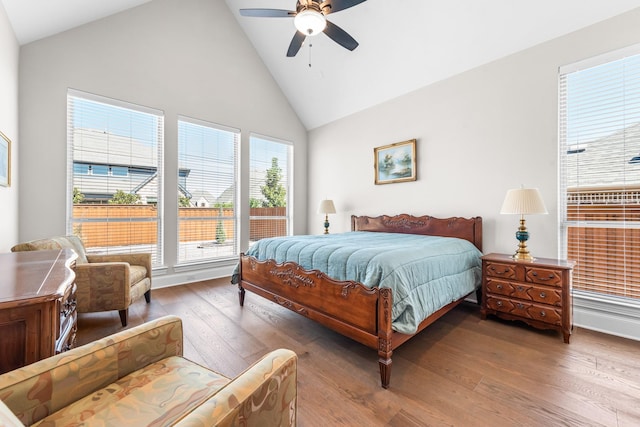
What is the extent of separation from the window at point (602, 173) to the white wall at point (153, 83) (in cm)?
417

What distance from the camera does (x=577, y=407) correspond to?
1.54 metres

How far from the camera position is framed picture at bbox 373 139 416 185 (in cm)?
391

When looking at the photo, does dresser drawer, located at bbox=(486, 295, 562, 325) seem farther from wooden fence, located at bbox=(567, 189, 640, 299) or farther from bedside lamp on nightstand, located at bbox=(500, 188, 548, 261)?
wooden fence, located at bbox=(567, 189, 640, 299)

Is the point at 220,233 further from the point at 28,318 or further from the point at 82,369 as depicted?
the point at 82,369

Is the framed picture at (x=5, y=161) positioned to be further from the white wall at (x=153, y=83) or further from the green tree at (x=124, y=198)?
the green tree at (x=124, y=198)

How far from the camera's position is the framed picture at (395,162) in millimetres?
3914

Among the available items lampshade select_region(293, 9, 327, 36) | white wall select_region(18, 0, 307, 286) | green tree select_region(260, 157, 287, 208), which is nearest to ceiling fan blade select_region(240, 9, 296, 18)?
lampshade select_region(293, 9, 327, 36)

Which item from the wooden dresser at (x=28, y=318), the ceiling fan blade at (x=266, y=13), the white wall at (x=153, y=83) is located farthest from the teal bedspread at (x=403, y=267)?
the white wall at (x=153, y=83)

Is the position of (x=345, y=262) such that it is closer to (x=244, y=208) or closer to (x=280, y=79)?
(x=244, y=208)

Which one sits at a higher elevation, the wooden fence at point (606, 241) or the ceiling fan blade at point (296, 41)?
the ceiling fan blade at point (296, 41)

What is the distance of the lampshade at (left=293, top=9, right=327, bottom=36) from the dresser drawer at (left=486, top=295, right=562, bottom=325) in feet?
10.3

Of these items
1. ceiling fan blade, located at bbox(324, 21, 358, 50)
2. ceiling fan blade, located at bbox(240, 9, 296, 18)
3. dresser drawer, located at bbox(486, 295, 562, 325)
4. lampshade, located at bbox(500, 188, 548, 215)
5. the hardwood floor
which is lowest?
the hardwood floor

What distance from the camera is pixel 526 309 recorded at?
2.48 m

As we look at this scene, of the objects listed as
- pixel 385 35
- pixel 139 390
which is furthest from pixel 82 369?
pixel 385 35
